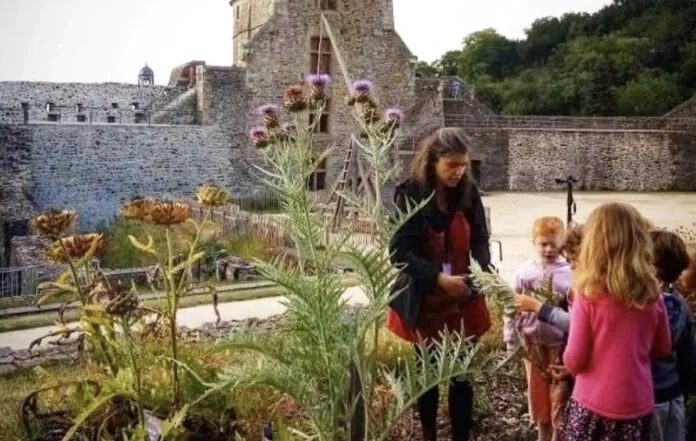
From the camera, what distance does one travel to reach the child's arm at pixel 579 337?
239 centimetres

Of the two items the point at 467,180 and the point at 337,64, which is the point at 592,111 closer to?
the point at 337,64

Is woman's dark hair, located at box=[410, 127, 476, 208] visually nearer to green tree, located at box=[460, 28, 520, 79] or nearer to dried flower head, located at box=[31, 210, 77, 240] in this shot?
dried flower head, located at box=[31, 210, 77, 240]

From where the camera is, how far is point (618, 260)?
91.5 inches

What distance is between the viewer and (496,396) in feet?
13.3

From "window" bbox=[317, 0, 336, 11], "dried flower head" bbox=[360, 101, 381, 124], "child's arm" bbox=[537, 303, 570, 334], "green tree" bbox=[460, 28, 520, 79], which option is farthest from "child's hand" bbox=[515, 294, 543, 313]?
"green tree" bbox=[460, 28, 520, 79]

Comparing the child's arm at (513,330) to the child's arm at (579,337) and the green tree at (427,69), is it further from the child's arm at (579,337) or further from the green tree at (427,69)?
the green tree at (427,69)

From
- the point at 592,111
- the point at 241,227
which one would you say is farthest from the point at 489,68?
the point at 241,227

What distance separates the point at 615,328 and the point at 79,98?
52.0 feet

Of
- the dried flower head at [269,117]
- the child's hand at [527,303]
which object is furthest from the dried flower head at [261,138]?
the child's hand at [527,303]

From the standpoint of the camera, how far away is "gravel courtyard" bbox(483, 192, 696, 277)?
10.8 metres

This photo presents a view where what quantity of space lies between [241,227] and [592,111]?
17317 millimetres

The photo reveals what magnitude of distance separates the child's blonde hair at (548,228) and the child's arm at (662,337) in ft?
2.48

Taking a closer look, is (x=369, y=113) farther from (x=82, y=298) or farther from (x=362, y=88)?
(x=82, y=298)

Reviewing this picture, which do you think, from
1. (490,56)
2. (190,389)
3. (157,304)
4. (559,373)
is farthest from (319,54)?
(490,56)
